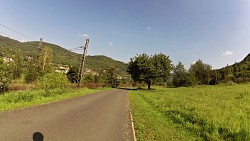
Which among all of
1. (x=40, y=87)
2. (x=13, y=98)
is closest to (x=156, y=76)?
(x=40, y=87)

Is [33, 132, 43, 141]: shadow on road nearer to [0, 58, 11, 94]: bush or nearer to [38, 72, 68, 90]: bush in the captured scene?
[0, 58, 11, 94]: bush

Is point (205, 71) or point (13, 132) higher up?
point (205, 71)

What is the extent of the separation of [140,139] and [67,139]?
269 centimetres

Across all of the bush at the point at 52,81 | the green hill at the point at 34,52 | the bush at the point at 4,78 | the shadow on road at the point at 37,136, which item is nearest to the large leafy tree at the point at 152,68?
the green hill at the point at 34,52

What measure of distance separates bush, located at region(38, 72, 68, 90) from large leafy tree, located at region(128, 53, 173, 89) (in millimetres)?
32232

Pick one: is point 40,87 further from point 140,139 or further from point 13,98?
point 140,139

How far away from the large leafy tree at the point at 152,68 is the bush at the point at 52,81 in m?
32.2

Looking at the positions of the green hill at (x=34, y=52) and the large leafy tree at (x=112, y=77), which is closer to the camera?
the green hill at (x=34, y=52)

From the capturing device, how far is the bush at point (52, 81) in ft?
76.7

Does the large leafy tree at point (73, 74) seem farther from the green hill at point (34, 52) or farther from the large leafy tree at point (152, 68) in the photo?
the large leafy tree at point (152, 68)

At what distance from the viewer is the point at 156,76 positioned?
55156mm

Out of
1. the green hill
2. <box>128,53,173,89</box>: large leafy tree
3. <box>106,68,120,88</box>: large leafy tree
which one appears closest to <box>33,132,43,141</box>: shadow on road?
the green hill

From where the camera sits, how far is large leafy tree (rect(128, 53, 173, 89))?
55469mm

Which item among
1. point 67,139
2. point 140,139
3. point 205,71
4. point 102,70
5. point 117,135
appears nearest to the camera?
point 67,139
